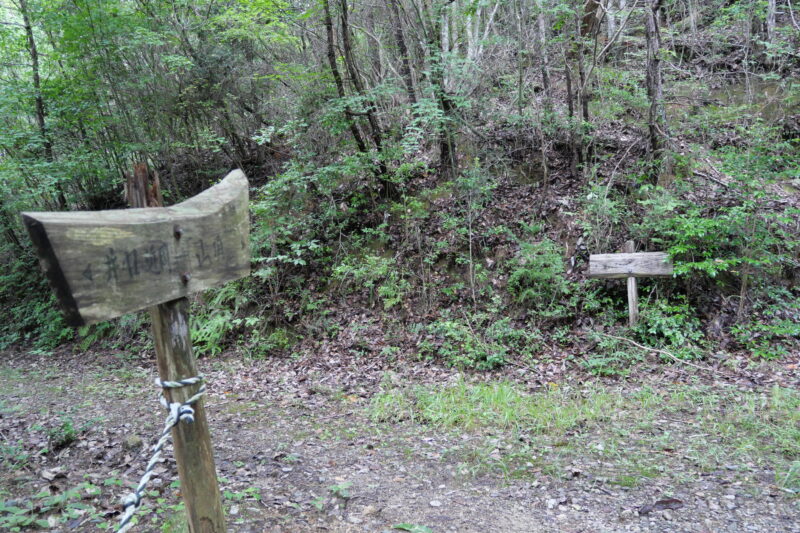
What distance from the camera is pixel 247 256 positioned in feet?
8.32

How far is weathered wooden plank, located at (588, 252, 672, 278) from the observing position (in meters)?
7.38

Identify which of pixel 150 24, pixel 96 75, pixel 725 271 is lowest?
pixel 725 271

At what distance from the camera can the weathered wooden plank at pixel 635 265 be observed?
24.2 feet

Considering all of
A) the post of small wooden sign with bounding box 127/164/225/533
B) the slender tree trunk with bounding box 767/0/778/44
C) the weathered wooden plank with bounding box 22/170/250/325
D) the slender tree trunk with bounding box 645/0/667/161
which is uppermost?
the slender tree trunk with bounding box 767/0/778/44

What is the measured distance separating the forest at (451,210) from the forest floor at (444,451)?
52mm

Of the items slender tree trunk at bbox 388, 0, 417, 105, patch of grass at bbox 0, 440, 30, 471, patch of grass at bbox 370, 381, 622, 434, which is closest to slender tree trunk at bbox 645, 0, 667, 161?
slender tree trunk at bbox 388, 0, 417, 105

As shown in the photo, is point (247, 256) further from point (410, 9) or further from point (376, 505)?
point (410, 9)

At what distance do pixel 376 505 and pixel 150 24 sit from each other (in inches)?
473

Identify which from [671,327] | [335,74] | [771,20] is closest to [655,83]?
[671,327]

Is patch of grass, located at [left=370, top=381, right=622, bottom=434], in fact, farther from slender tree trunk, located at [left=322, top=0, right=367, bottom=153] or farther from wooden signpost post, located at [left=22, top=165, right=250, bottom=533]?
slender tree trunk, located at [left=322, top=0, right=367, bottom=153]

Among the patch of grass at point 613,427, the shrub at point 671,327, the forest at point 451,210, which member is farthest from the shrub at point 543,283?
the patch of grass at point 613,427

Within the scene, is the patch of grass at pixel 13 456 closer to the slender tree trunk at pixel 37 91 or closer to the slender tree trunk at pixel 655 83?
the slender tree trunk at pixel 37 91

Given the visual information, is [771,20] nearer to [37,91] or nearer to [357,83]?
[357,83]

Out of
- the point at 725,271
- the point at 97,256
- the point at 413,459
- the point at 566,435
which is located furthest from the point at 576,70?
the point at 97,256
